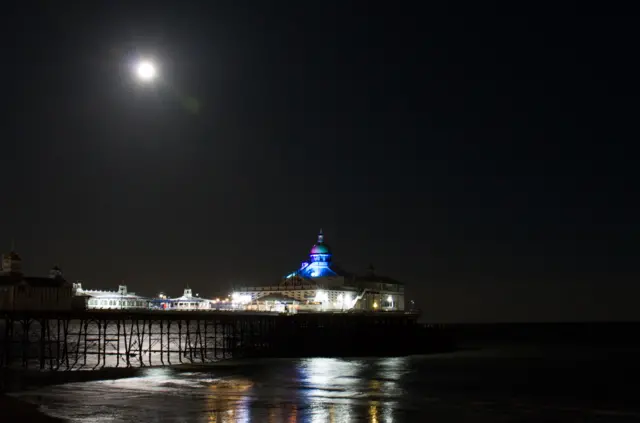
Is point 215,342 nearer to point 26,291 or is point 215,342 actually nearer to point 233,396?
point 233,396

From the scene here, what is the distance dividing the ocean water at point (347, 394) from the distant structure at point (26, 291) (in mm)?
47405

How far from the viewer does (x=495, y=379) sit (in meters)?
47.4

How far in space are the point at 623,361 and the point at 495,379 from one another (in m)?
27.1

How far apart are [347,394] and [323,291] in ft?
305

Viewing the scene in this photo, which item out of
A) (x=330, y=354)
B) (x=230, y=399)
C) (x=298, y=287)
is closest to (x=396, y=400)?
(x=230, y=399)

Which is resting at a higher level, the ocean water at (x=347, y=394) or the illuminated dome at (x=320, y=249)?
the illuminated dome at (x=320, y=249)

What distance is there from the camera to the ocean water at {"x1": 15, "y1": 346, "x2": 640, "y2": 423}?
30281 mm

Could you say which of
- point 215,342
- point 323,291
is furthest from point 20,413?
point 323,291

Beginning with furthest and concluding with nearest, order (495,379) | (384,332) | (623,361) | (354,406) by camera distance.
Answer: (384,332), (623,361), (495,379), (354,406)

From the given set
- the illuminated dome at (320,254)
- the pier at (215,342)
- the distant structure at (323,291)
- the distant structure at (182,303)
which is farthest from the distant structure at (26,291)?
the illuminated dome at (320,254)

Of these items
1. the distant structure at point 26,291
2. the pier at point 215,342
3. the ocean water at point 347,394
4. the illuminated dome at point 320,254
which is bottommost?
the ocean water at point 347,394

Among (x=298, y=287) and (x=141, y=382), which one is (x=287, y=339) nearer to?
(x=141, y=382)

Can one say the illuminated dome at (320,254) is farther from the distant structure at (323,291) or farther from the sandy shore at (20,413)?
the sandy shore at (20,413)

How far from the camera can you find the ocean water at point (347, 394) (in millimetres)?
30281
